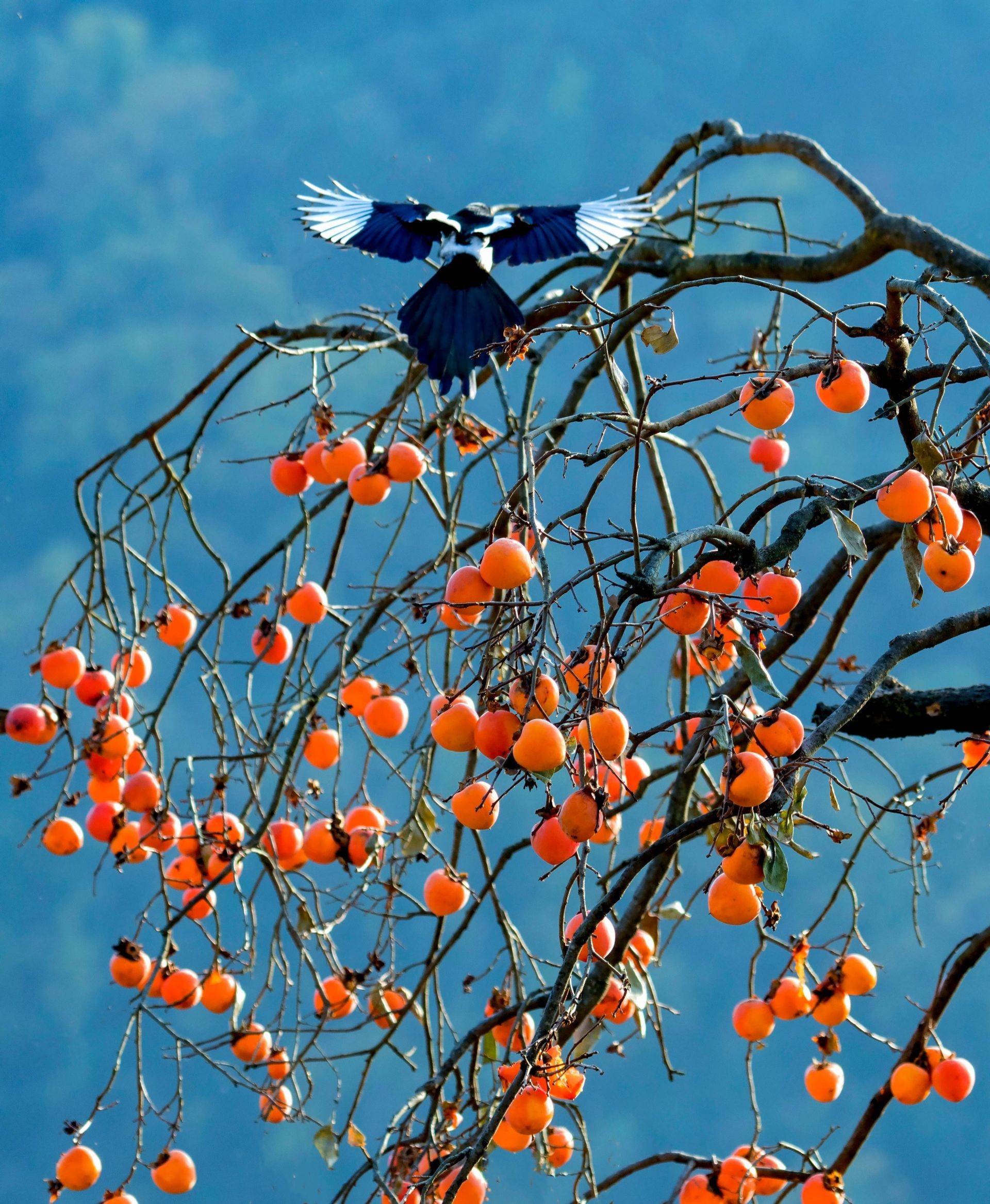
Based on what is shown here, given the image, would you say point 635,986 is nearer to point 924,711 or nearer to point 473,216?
point 924,711

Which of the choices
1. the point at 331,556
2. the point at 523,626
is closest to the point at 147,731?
the point at 331,556

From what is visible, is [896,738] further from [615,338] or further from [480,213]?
[480,213]

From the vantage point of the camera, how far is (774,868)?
98 centimetres

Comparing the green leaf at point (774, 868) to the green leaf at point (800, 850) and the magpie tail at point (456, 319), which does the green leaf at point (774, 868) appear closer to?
the green leaf at point (800, 850)

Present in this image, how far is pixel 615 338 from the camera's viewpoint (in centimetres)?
185

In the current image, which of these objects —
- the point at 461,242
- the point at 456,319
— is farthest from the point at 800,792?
the point at 461,242

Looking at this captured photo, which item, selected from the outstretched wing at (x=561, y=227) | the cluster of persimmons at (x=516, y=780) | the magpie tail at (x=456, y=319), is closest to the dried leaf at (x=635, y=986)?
the cluster of persimmons at (x=516, y=780)

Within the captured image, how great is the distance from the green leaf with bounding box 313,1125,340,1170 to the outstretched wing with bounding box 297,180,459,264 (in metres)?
1.34

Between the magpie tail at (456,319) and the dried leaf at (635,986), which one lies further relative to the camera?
the magpie tail at (456,319)

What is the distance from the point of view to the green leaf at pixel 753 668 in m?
1.02

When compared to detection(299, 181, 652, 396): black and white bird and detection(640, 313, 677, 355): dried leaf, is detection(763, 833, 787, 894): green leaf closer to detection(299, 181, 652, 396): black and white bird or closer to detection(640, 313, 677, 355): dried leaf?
detection(640, 313, 677, 355): dried leaf

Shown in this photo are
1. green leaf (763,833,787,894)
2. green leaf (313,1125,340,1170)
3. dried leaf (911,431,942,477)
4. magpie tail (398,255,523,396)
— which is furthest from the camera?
magpie tail (398,255,523,396)

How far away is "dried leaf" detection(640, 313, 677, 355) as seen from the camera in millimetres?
1190

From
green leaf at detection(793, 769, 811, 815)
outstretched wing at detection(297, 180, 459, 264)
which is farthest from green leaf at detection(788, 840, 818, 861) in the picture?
outstretched wing at detection(297, 180, 459, 264)
